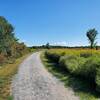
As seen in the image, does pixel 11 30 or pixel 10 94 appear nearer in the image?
pixel 10 94

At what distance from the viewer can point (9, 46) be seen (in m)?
50.0

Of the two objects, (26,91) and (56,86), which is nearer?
(26,91)

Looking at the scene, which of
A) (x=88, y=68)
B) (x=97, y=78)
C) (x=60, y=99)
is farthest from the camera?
(x=88, y=68)

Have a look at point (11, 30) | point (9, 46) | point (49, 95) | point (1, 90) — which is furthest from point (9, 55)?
point (49, 95)

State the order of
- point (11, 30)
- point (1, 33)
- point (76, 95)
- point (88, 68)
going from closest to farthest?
point (76, 95)
point (88, 68)
point (1, 33)
point (11, 30)

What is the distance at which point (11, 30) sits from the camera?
5856 cm

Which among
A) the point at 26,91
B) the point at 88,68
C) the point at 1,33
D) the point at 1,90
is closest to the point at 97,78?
the point at 88,68

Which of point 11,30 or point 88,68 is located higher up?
point 11,30

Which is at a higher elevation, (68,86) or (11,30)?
(11,30)

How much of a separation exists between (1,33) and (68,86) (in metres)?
34.0

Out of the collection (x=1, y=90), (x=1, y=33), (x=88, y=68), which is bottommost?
(x=1, y=90)

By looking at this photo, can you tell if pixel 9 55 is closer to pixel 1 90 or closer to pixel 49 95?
pixel 1 90

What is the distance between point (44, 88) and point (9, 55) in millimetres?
35522

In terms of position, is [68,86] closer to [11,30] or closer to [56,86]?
[56,86]
